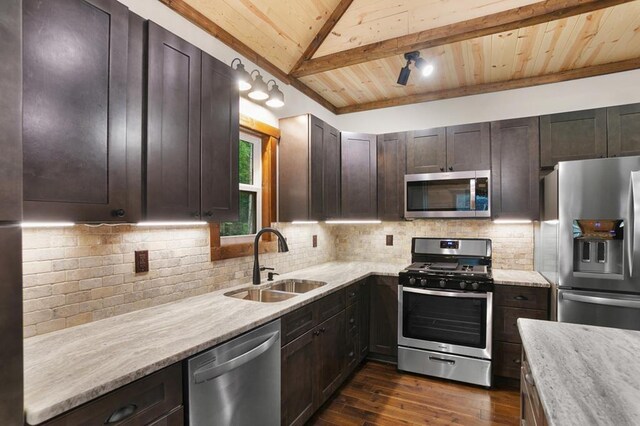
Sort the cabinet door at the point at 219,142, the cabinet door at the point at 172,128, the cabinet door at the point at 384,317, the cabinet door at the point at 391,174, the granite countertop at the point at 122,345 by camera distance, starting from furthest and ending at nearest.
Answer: the cabinet door at the point at 391,174
the cabinet door at the point at 384,317
the cabinet door at the point at 219,142
the cabinet door at the point at 172,128
the granite countertop at the point at 122,345

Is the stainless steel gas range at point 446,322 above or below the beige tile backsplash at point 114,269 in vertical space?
below

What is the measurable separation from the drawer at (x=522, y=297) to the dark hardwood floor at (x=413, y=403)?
2.36 ft

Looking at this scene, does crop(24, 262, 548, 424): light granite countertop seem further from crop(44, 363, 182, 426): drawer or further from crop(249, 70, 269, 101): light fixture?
crop(249, 70, 269, 101): light fixture

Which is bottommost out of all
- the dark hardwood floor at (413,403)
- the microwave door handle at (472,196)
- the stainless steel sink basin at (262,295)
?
the dark hardwood floor at (413,403)

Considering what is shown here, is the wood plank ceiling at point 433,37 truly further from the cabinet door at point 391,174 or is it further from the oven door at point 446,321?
the oven door at point 446,321

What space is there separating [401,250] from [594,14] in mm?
2555

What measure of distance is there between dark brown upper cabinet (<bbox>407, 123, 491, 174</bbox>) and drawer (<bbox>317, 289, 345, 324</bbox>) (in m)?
1.58

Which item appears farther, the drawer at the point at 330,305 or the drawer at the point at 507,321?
the drawer at the point at 507,321

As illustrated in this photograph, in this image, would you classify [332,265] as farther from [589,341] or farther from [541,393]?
[541,393]

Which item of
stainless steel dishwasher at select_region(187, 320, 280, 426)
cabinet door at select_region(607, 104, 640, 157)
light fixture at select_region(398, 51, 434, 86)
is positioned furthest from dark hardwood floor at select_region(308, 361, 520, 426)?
light fixture at select_region(398, 51, 434, 86)

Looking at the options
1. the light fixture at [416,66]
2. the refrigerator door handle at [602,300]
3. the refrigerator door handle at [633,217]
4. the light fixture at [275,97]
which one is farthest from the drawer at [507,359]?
the light fixture at [275,97]

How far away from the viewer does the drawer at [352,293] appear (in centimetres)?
290

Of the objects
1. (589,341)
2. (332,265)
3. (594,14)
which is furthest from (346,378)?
(594,14)

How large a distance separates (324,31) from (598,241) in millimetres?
2653
